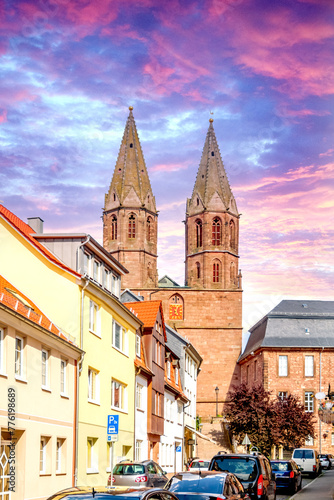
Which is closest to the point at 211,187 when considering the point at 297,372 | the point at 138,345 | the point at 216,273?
the point at 216,273

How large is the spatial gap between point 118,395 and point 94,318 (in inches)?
196

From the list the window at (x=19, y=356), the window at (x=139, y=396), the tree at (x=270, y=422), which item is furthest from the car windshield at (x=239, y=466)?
the tree at (x=270, y=422)

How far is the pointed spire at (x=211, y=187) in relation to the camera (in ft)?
355

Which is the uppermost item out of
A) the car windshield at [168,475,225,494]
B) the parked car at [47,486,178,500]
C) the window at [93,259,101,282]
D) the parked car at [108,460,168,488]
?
the window at [93,259,101,282]

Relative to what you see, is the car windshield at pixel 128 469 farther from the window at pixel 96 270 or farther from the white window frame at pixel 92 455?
the window at pixel 96 270

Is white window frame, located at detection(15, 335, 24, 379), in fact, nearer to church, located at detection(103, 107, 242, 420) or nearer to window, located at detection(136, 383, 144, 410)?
window, located at detection(136, 383, 144, 410)

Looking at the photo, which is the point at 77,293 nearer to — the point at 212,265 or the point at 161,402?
the point at 161,402

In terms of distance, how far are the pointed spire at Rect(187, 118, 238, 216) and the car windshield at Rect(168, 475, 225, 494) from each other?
93.3m

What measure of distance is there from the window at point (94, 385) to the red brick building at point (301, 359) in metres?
52.9

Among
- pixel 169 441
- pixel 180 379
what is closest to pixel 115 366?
pixel 169 441

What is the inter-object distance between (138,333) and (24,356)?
1534 cm

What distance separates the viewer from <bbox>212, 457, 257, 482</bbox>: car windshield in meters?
19.0

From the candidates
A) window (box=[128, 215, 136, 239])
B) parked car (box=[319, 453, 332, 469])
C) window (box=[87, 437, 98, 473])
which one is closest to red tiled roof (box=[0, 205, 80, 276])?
window (box=[87, 437, 98, 473])

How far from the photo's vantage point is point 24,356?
21656mm
